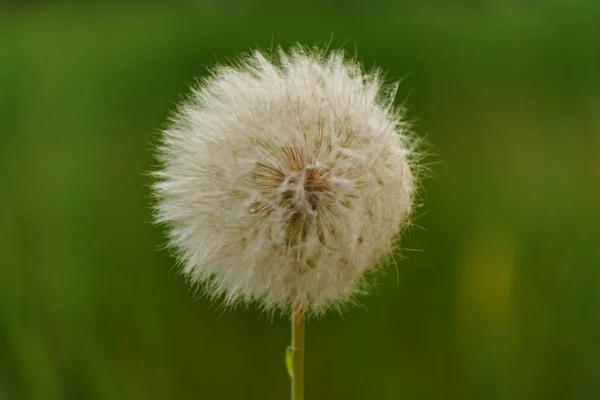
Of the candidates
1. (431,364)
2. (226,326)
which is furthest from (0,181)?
(431,364)

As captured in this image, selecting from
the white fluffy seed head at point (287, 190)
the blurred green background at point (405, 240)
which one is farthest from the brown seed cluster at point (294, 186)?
the blurred green background at point (405, 240)

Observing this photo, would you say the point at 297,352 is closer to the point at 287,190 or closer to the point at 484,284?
the point at 287,190

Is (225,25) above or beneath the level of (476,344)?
above

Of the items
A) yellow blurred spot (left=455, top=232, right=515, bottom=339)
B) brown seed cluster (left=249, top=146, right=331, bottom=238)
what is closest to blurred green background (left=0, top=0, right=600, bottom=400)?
yellow blurred spot (left=455, top=232, right=515, bottom=339)

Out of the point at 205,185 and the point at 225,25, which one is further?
the point at 225,25

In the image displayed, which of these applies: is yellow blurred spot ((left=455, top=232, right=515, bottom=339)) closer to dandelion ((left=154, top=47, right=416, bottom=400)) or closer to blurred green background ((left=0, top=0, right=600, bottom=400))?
blurred green background ((left=0, top=0, right=600, bottom=400))

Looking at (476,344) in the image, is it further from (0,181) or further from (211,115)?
(0,181)

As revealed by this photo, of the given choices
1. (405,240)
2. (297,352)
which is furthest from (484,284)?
(297,352)
